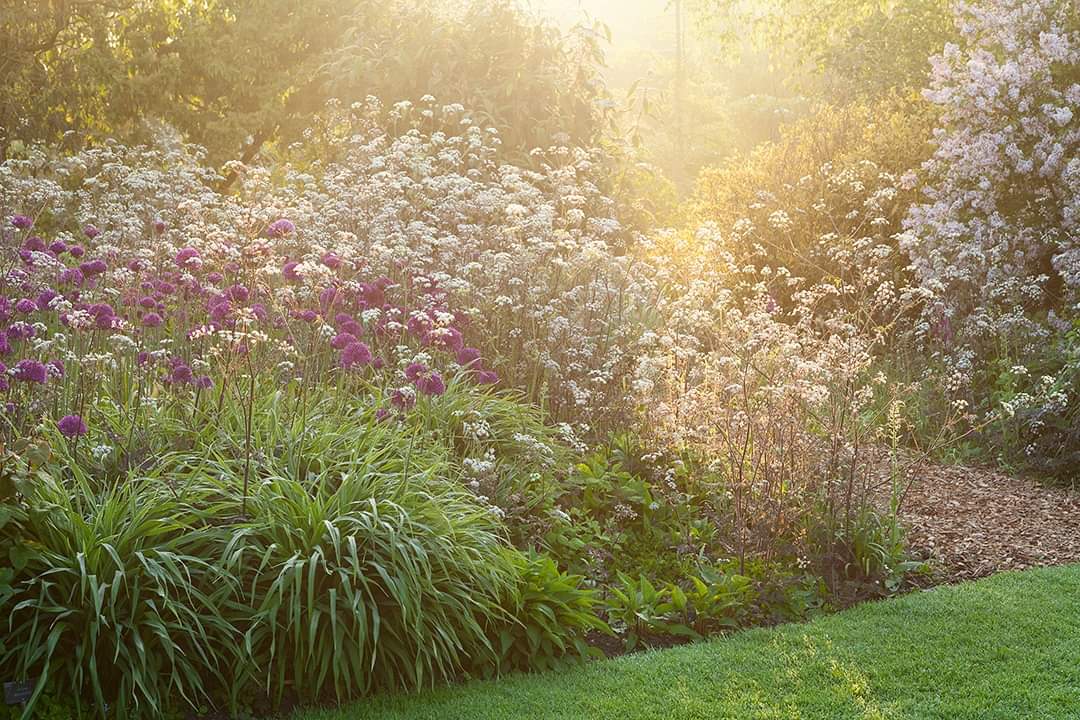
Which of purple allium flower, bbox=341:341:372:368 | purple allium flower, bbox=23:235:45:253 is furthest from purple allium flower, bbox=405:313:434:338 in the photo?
purple allium flower, bbox=23:235:45:253

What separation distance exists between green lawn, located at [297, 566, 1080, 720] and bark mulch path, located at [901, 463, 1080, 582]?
820 mm

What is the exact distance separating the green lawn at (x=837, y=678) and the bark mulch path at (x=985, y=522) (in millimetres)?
820

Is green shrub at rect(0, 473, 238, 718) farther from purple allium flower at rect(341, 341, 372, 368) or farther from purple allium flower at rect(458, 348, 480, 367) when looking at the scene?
purple allium flower at rect(458, 348, 480, 367)

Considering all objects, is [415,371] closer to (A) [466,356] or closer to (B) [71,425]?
(A) [466,356]

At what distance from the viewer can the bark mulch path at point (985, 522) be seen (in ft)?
18.6

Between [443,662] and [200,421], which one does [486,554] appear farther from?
[200,421]

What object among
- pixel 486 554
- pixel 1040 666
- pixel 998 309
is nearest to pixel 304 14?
pixel 998 309

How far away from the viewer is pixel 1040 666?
422 centimetres

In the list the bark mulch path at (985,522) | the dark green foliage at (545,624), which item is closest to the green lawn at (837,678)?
the dark green foliage at (545,624)

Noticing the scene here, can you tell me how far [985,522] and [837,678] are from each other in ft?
8.89

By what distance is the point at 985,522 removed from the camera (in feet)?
20.7

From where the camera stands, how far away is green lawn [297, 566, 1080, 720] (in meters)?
3.79

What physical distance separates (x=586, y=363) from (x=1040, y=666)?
10.2 ft

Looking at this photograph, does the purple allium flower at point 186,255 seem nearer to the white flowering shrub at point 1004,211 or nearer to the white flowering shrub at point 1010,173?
the white flowering shrub at point 1004,211
